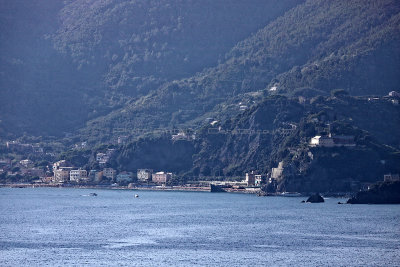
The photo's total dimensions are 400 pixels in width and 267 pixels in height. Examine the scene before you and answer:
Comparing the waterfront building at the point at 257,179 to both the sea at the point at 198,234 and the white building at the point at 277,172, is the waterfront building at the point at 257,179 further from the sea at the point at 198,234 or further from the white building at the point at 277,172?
the sea at the point at 198,234

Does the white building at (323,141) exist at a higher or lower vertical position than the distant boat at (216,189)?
higher

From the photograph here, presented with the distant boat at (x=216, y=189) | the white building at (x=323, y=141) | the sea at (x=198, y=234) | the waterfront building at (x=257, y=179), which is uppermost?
the white building at (x=323, y=141)

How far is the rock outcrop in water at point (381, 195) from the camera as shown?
145500mm

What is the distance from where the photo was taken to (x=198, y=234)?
104562mm

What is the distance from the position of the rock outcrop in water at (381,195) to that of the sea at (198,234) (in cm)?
353

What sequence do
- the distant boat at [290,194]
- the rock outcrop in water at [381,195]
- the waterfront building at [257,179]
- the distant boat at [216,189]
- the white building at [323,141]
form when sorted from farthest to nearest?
the distant boat at [216,189]
the waterfront building at [257,179]
the white building at [323,141]
the distant boat at [290,194]
the rock outcrop in water at [381,195]

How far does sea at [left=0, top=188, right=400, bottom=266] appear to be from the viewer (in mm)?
87438

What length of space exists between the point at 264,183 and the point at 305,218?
61207mm

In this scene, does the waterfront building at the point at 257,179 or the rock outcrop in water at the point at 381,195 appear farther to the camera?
the waterfront building at the point at 257,179

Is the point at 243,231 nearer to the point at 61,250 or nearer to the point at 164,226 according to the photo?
the point at 164,226

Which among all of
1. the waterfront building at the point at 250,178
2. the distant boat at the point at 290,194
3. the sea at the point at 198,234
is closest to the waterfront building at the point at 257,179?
the waterfront building at the point at 250,178

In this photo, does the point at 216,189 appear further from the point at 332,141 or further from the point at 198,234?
the point at 198,234

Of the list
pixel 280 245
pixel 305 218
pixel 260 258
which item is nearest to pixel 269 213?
pixel 305 218

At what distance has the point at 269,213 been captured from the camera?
131375mm
